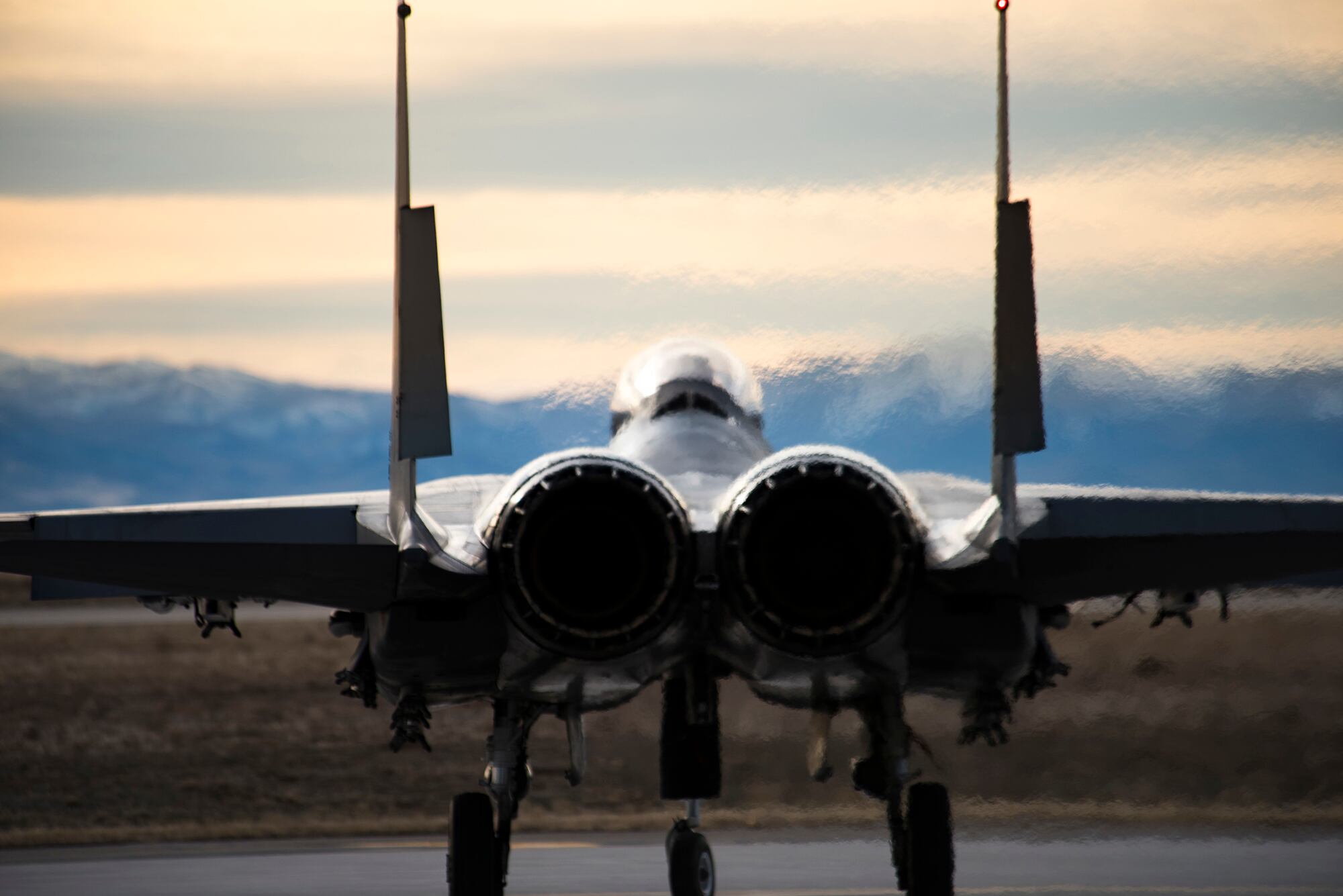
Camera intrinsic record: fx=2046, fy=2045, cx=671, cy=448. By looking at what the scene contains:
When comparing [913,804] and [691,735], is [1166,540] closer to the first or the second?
[913,804]

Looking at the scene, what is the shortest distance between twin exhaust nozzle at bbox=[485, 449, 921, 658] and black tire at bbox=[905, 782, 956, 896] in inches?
92.0

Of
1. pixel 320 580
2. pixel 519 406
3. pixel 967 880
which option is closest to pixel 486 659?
pixel 320 580

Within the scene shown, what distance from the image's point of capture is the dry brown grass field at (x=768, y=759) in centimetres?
2059

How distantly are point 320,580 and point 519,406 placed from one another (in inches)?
202

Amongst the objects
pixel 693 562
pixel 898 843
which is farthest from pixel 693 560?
pixel 898 843

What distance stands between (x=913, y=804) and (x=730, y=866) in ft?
17.7

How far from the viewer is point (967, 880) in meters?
15.7

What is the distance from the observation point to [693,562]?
9.88 metres

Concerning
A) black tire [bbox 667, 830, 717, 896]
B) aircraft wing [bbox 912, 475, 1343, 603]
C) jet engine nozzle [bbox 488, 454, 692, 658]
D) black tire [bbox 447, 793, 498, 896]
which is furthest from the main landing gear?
black tire [bbox 447, 793, 498, 896]

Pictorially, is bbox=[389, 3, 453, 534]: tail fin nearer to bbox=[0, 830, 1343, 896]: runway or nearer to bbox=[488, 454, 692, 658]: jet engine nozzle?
bbox=[488, 454, 692, 658]: jet engine nozzle

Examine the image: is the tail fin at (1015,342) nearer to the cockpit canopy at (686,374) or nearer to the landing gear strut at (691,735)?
the landing gear strut at (691,735)

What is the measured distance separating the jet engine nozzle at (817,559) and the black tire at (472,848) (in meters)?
2.70

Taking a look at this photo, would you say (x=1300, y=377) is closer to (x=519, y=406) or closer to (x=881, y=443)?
(x=881, y=443)

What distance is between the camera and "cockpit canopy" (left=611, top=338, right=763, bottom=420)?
13406 millimetres
